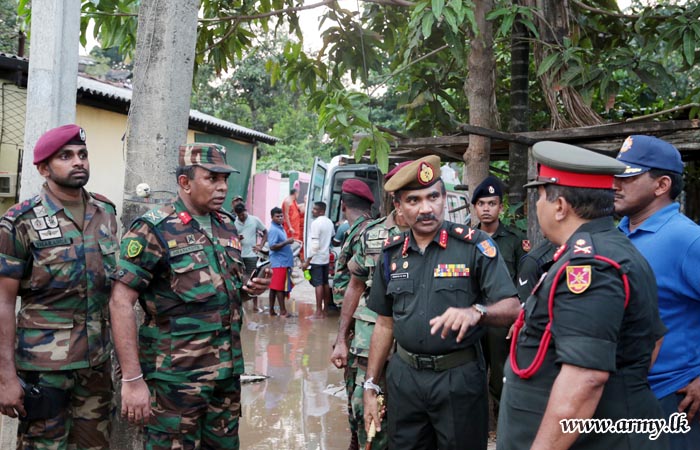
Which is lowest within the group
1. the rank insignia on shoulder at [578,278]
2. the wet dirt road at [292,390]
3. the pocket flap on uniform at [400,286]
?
the wet dirt road at [292,390]

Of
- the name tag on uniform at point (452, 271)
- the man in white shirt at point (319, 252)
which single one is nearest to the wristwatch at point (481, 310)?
the name tag on uniform at point (452, 271)

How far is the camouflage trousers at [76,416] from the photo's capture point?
349 cm

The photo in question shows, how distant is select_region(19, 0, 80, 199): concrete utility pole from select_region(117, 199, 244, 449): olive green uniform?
4.01 feet

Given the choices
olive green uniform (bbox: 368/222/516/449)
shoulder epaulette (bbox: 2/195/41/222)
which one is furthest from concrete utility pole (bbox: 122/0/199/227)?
olive green uniform (bbox: 368/222/516/449)

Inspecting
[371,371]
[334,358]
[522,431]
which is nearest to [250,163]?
[334,358]

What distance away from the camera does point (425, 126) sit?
735cm

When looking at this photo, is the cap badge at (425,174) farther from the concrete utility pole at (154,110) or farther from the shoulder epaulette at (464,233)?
the concrete utility pole at (154,110)

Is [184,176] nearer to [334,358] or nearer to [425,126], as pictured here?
[334,358]

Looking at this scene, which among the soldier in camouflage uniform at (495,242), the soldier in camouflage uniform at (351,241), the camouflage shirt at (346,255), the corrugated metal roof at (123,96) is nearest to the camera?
the soldier in camouflage uniform at (351,241)

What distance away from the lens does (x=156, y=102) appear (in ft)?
13.6

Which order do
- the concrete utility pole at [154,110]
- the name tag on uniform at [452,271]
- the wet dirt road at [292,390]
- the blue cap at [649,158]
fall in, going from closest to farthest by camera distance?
the blue cap at [649,158] → the name tag on uniform at [452,271] → the concrete utility pole at [154,110] → the wet dirt road at [292,390]

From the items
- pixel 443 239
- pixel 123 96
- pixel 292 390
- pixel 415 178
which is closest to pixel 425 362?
pixel 443 239

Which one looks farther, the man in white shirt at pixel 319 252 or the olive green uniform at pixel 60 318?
the man in white shirt at pixel 319 252

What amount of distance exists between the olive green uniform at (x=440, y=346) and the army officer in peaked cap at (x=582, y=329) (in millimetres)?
711
